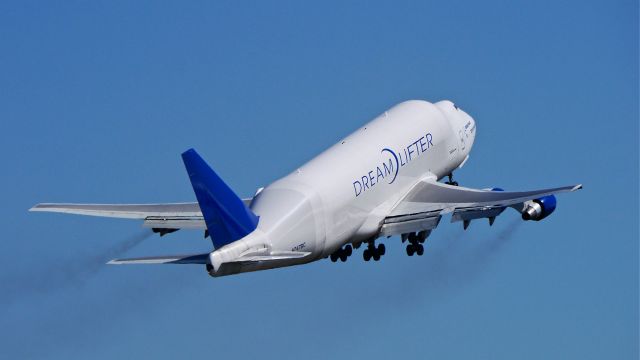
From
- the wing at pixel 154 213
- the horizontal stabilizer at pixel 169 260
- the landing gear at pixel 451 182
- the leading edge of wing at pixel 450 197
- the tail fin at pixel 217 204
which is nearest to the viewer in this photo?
the horizontal stabilizer at pixel 169 260

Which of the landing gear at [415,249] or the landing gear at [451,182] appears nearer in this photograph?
the landing gear at [415,249]

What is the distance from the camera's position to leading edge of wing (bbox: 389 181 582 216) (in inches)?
3430

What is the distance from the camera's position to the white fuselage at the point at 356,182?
8312cm

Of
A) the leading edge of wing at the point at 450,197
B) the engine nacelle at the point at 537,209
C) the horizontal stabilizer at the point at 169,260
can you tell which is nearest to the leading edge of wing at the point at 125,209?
the leading edge of wing at the point at 450,197

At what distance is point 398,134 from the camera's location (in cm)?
9325

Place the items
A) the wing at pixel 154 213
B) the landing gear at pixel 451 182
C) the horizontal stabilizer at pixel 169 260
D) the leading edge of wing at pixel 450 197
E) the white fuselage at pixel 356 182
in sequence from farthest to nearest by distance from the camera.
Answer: the landing gear at pixel 451 182 → the wing at pixel 154 213 → the leading edge of wing at pixel 450 197 → the white fuselage at pixel 356 182 → the horizontal stabilizer at pixel 169 260

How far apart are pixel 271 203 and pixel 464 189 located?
10953 millimetres

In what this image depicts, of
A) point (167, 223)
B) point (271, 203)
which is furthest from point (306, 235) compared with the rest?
point (167, 223)

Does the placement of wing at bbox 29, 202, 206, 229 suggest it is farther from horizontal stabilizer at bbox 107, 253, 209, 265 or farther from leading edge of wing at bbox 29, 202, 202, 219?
horizontal stabilizer at bbox 107, 253, 209, 265

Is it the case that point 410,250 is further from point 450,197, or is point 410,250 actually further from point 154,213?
point 154,213

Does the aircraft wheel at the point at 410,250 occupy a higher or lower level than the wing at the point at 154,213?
lower

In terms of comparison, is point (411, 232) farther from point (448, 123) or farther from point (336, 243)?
point (448, 123)

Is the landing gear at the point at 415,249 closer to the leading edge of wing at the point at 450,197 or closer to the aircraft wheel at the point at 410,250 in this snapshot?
the aircraft wheel at the point at 410,250

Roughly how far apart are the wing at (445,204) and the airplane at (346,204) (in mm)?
42
